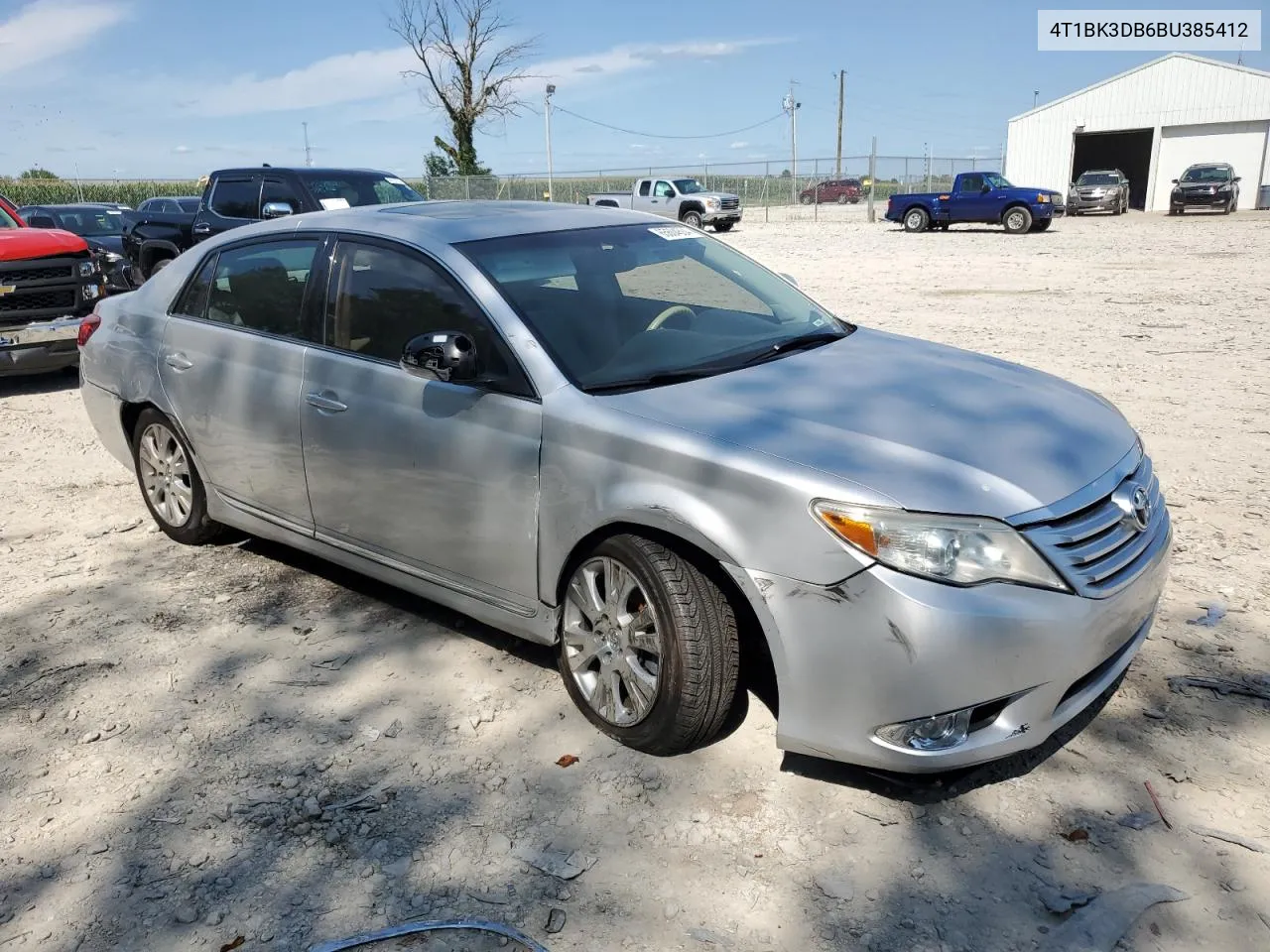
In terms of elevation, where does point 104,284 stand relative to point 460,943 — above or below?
above

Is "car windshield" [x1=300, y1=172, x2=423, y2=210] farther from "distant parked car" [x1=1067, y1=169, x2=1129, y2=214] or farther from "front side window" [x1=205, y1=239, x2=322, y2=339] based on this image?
"distant parked car" [x1=1067, y1=169, x2=1129, y2=214]

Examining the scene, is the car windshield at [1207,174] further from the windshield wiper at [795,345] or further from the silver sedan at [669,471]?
the windshield wiper at [795,345]

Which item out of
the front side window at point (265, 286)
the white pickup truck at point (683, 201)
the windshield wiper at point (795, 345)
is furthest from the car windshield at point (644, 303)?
the white pickup truck at point (683, 201)

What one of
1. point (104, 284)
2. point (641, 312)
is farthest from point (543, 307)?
point (104, 284)

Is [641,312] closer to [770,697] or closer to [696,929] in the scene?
[770,697]

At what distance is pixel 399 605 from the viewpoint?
14.6ft

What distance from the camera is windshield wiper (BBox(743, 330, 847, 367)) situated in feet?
12.3

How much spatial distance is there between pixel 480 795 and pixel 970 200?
29126 mm

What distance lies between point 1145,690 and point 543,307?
2.44 metres

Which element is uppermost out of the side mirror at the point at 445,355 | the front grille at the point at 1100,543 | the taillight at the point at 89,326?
the side mirror at the point at 445,355

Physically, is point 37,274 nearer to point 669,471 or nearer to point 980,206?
point 669,471

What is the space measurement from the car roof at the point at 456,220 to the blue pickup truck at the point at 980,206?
85.9 ft

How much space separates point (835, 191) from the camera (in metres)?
50.6

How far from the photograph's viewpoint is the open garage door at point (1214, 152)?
39625 millimetres
